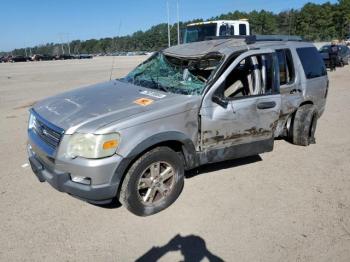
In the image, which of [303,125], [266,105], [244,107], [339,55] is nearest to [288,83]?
[303,125]

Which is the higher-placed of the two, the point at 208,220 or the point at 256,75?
the point at 256,75

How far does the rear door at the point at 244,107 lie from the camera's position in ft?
13.9

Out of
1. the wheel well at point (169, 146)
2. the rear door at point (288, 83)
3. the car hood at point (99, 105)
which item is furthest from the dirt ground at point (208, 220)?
the car hood at point (99, 105)

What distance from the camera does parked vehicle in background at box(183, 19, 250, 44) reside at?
13.5 metres

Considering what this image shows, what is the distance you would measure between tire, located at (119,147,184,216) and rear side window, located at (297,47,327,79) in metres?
3.31

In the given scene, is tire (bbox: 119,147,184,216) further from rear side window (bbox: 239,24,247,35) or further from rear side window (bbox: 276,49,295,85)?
rear side window (bbox: 239,24,247,35)

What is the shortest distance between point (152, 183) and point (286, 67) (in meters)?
3.24

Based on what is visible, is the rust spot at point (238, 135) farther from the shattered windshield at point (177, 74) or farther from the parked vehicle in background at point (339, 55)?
the parked vehicle in background at point (339, 55)

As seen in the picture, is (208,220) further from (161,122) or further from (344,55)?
(344,55)

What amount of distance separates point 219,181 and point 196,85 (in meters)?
1.38

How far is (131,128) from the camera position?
3.50m

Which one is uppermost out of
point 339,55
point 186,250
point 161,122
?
point 339,55

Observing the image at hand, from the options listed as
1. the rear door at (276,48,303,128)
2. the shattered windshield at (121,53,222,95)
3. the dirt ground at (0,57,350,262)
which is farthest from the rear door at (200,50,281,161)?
the rear door at (276,48,303,128)

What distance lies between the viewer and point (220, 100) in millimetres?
4215
